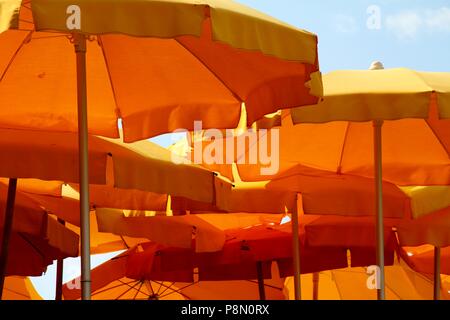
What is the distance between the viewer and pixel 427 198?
9.69 metres

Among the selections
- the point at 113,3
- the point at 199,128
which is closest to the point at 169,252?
the point at 199,128

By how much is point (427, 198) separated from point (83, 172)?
4.17 meters

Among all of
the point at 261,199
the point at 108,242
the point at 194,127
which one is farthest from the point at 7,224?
the point at 108,242

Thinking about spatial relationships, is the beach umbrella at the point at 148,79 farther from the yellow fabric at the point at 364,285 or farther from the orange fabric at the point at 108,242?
the yellow fabric at the point at 364,285

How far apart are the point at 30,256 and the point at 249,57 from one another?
335 centimetres

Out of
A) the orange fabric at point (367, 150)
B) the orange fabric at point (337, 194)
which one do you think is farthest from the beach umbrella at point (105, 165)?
the orange fabric at point (367, 150)

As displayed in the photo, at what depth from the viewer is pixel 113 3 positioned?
5.38 m

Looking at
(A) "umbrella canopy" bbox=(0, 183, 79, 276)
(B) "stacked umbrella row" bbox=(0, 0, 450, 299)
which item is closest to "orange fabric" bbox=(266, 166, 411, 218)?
(B) "stacked umbrella row" bbox=(0, 0, 450, 299)

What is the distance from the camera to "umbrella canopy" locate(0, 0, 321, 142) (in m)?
6.96

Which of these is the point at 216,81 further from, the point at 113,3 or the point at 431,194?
the point at 431,194

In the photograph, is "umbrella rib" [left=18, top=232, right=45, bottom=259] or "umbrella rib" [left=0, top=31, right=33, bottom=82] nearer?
"umbrella rib" [left=0, top=31, right=33, bottom=82]

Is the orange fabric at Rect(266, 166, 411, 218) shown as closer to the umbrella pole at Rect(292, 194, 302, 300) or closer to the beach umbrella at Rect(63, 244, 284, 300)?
the umbrella pole at Rect(292, 194, 302, 300)

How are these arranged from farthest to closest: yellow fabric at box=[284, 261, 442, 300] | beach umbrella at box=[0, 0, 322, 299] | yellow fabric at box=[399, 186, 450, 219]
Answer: yellow fabric at box=[284, 261, 442, 300], yellow fabric at box=[399, 186, 450, 219], beach umbrella at box=[0, 0, 322, 299]

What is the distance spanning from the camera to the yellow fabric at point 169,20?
17.2ft
